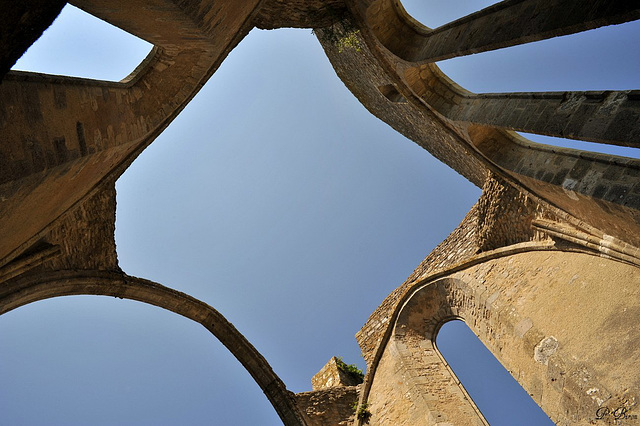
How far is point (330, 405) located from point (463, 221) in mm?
3515

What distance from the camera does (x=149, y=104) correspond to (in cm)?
432

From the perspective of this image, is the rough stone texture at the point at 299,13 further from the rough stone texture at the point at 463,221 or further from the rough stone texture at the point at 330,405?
the rough stone texture at the point at 330,405

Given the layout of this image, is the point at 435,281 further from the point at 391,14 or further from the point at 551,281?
the point at 391,14

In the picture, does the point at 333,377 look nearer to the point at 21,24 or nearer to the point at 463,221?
the point at 463,221

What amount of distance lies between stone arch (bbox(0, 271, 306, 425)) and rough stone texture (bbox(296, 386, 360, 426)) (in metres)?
0.18

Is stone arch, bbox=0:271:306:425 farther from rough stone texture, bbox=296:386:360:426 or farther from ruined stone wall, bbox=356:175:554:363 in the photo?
ruined stone wall, bbox=356:175:554:363

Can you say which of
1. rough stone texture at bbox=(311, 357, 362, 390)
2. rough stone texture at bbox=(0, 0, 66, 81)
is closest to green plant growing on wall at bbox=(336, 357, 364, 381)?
rough stone texture at bbox=(311, 357, 362, 390)

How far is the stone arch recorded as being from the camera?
433cm

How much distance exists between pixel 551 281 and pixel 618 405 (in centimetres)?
138

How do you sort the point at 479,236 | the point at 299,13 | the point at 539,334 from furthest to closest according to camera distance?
the point at 479,236, the point at 299,13, the point at 539,334

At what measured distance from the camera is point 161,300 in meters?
6.42

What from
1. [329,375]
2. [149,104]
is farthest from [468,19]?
[329,375]


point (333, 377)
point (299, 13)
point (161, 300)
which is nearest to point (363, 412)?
point (333, 377)

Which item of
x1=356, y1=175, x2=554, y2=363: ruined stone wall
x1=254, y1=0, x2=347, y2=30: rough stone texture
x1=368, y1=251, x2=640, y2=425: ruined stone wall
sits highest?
x1=254, y1=0, x2=347, y2=30: rough stone texture
